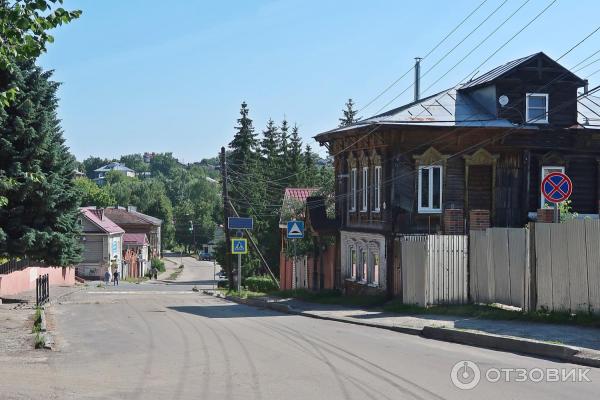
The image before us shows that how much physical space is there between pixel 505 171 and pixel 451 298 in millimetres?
7476

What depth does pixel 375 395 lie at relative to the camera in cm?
988

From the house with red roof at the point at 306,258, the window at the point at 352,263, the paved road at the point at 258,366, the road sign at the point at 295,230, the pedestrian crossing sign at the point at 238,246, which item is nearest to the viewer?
the paved road at the point at 258,366

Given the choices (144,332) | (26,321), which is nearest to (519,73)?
(144,332)

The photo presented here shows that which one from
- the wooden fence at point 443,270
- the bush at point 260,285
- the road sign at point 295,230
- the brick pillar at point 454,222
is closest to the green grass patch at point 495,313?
the wooden fence at point 443,270

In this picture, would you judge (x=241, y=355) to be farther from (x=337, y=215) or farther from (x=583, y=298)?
(x=337, y=215)

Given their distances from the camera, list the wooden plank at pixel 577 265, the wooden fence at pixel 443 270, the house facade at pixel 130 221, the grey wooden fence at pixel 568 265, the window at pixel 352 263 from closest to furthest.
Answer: the grey wooden fence at pixel 568 265 < the wooden plank at pixel 577 265 < the wooden fence at pixel 443 270 < the window at pixel 352 263 < the house facade at pixel 130 221

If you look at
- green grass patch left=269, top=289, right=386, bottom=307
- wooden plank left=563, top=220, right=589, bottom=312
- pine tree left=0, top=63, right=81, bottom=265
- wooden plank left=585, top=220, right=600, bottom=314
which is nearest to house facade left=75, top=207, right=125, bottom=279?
green grass patch left=269, top=289, right=386, bottom=307

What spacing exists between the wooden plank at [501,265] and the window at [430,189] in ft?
23.1

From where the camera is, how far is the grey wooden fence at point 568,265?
15930mm

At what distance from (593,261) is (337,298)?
1484 centimetres

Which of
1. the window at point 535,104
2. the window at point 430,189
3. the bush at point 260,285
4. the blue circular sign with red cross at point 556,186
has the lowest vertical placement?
the bush at point 260,285

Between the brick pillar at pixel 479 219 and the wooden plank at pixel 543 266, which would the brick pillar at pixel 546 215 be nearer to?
the brick pillar at pixel 479 219

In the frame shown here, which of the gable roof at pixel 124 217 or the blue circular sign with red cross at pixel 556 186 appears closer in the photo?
the blue circular sign with red cross at pixel 556 186

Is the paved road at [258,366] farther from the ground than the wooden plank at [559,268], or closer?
closer
